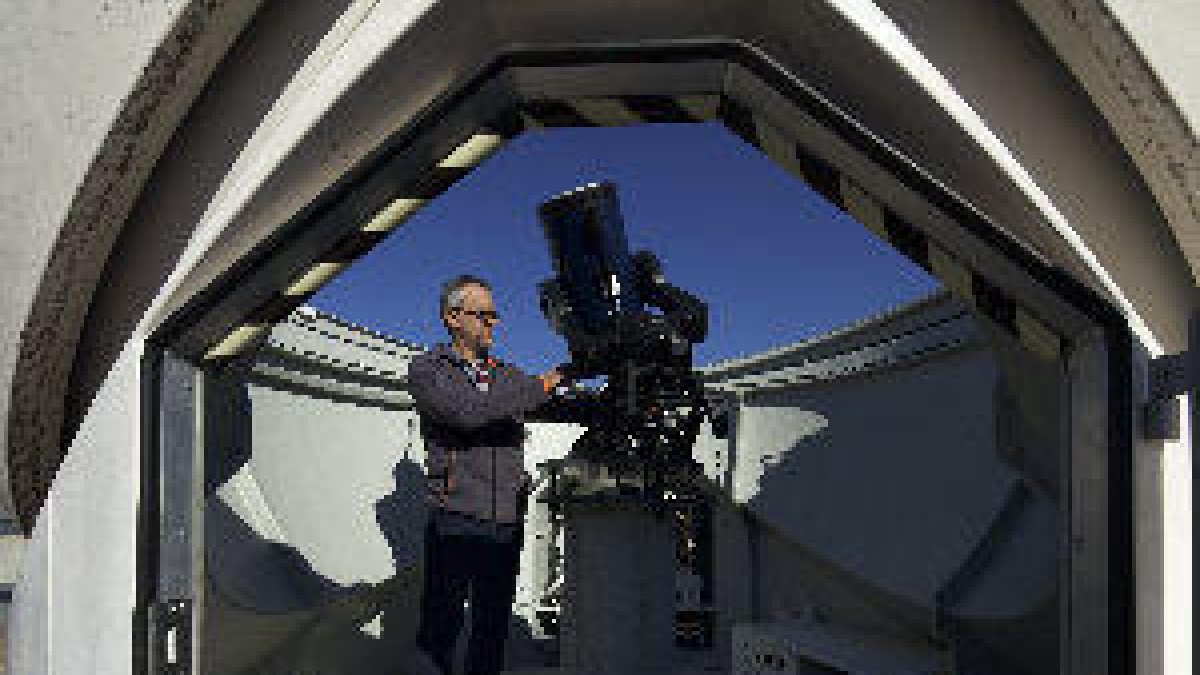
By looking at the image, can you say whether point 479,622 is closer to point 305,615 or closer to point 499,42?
point 305,615

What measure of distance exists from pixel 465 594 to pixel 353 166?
1.76m

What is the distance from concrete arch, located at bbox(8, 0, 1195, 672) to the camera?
5.91 feet

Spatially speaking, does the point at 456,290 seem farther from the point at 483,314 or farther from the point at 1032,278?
the point at 1032,278

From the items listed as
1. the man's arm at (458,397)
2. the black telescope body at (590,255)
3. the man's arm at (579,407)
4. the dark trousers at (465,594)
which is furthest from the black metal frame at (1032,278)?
the black telescope body at (590,255)

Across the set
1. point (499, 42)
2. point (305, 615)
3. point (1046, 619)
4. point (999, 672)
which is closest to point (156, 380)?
point (499, 42)

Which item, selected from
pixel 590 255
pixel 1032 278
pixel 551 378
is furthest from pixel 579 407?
pixel 1032 278

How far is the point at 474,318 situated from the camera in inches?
127

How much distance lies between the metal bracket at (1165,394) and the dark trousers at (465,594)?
6.71 feet

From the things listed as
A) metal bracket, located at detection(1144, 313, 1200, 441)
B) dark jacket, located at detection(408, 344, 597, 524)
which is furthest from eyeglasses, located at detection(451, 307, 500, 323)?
metal bracket, located at detection(1144, 313, 1200, 441)

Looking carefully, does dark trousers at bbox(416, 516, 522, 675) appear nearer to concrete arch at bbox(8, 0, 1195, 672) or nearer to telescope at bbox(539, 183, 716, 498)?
concrete arch at bbox(8, 0, 1195, 672)

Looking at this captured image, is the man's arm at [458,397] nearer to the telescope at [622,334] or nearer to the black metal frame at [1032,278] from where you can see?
the black metal frame at [1032,278]

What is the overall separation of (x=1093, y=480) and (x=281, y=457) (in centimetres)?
390

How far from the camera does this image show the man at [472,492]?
3205mm

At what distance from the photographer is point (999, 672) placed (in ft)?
13.5
